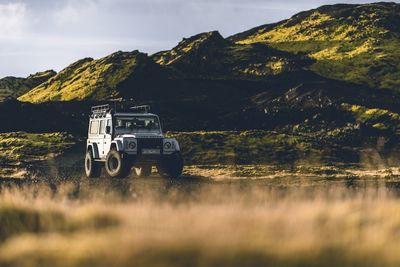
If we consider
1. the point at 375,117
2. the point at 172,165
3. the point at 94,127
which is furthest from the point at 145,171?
the point at 375,117

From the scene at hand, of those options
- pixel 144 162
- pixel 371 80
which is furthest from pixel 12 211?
pixel 371 80

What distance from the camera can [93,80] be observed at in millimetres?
71688

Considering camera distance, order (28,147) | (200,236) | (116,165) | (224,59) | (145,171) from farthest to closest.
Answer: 1. (224,59)
2. (28,147)
3. (145,171)
4. (116,165)
5. (200,236)

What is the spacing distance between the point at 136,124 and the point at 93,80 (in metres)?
45.0

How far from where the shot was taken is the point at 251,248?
8164 mm

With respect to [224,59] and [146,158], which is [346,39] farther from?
[146,158]

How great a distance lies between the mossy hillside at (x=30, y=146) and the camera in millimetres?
40656

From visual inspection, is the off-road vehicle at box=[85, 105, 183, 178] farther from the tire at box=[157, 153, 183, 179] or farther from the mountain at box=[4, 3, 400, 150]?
the mountain at box=[4, 3, 400, 150]

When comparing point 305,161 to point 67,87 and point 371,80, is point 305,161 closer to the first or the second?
point 371,80

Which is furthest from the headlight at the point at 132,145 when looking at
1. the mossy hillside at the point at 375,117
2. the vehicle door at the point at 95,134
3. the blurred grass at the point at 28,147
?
the mossy hillside at the point at 375,117

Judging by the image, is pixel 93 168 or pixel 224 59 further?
pixel 224 59

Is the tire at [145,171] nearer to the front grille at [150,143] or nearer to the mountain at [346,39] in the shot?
the front grille at [150,143]

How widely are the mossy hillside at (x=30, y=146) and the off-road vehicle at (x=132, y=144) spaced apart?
36.2 feet

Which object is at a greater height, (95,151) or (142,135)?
(142,135)
